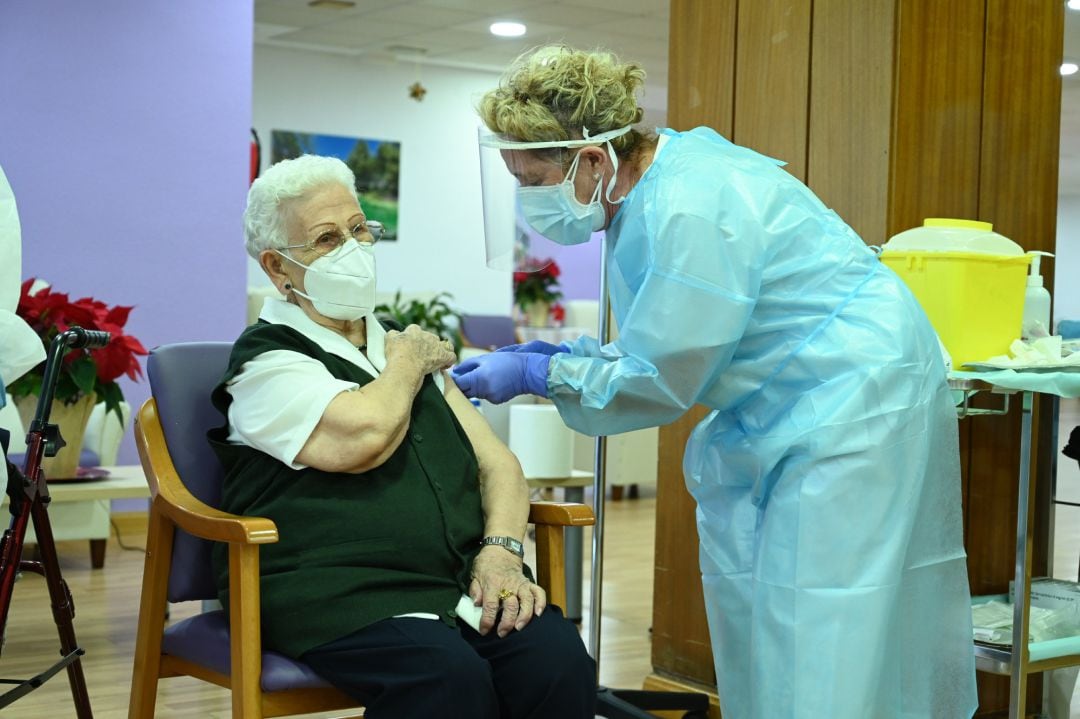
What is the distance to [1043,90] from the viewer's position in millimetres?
2871

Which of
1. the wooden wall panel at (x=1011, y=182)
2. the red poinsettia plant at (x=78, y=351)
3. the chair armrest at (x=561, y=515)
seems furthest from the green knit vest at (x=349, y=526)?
the red poinsettia plant at (x=78, y=351)

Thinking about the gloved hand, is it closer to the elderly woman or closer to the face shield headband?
the elderly woman

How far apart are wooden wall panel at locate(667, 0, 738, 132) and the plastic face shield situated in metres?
0.85

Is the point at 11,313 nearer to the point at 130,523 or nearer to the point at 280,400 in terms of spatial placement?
the point at 280,400

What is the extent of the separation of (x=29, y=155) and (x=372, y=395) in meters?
3.60

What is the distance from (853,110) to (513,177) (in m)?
0.93

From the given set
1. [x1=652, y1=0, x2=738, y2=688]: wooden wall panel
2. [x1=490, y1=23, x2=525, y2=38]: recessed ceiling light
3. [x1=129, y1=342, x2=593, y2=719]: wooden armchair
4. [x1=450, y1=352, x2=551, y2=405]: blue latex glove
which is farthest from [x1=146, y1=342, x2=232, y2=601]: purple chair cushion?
[x1=490, y1=23, x2=525, y2=38]: recessed ceiling light

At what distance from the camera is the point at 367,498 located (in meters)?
1.96

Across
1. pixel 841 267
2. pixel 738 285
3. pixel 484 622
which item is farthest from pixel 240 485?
pixel 841 267

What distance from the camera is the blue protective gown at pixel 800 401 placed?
6.19 feet

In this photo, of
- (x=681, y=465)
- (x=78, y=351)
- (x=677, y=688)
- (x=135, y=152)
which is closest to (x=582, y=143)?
(x=681, y=465)

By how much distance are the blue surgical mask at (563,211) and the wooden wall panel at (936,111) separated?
832 mm

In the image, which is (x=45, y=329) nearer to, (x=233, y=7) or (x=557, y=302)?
(x=233, y=7)

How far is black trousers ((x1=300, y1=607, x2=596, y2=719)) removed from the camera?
5.87ft
